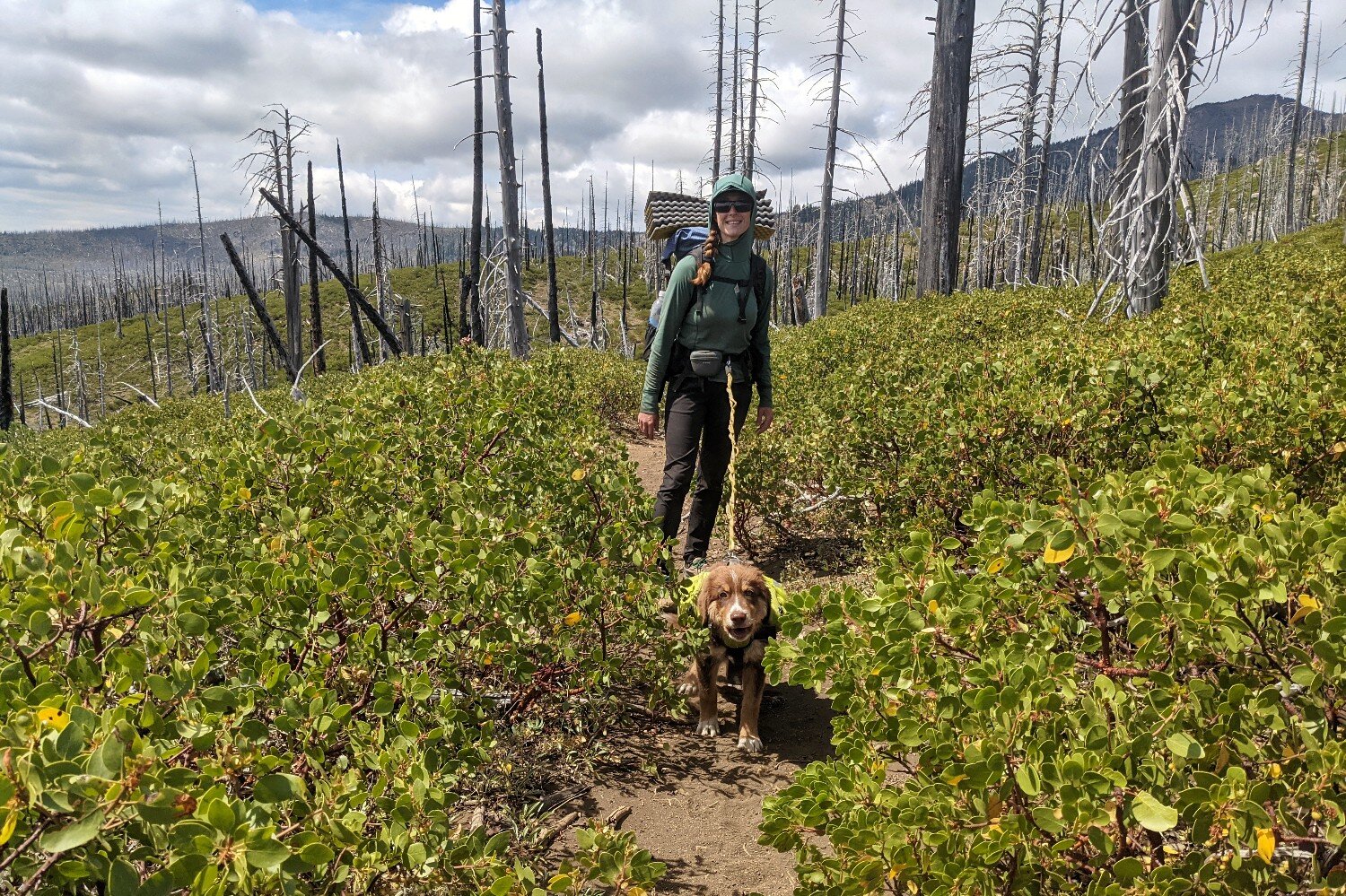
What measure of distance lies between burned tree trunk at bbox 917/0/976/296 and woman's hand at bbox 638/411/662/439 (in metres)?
7.07

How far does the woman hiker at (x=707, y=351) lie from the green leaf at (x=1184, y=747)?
332cm

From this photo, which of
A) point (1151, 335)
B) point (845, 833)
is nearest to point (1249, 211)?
point (1151, 335)

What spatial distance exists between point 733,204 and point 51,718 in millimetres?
4060

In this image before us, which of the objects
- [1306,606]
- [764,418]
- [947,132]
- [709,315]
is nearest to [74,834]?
[1306,606]

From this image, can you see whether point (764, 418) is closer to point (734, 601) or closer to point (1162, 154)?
point (734, 601)

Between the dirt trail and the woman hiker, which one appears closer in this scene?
the dirt trail

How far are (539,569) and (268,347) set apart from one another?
70339mm

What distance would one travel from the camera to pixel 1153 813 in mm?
1243

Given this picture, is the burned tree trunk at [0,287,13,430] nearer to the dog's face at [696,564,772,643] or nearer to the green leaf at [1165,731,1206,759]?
the dog's face at [696,564,772,643]

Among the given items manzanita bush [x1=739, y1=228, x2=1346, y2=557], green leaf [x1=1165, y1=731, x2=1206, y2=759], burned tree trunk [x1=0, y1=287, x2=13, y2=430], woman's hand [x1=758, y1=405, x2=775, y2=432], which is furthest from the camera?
burned tree trunk [x1=0, y1=287, x2=13, y2=430]

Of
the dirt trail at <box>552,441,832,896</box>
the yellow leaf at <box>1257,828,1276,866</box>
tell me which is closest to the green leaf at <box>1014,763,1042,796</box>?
the yellow leaf at <box>1257,828,1276,866</box>

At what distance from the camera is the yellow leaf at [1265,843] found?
1196mm

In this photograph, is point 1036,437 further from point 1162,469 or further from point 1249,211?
point 1249,211

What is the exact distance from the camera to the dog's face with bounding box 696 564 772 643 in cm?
341
